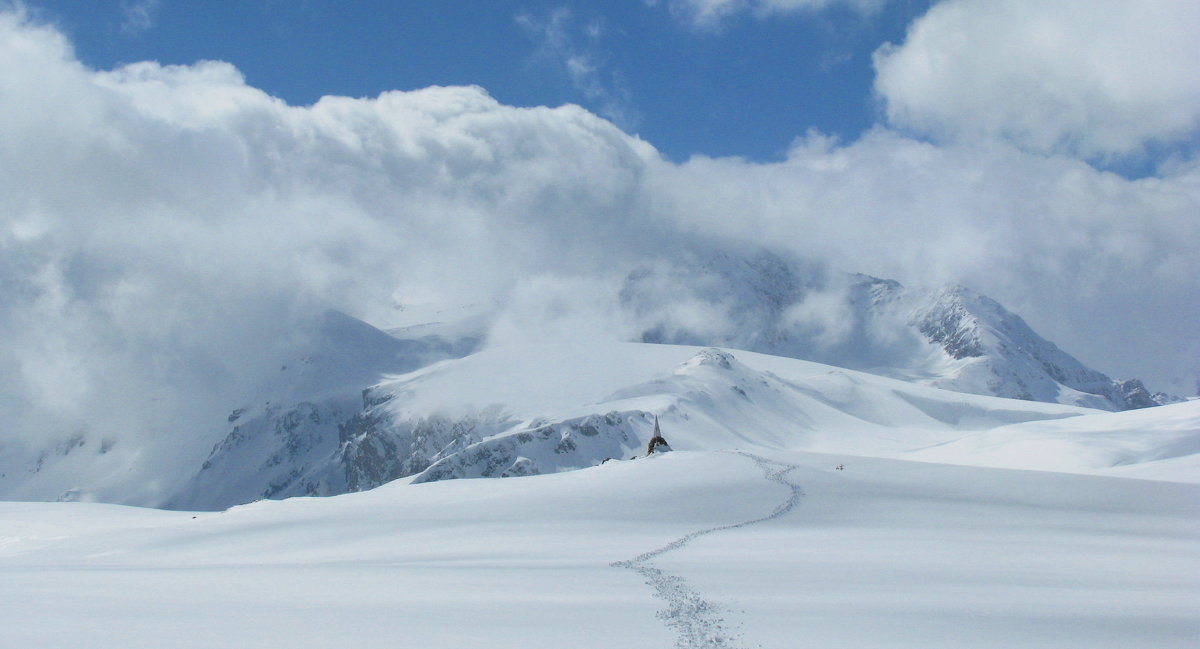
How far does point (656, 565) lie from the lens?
3556 cm

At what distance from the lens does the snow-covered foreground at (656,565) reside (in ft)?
80.9

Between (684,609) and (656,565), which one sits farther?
(656,565)

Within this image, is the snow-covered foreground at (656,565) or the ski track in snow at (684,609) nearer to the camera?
the ski track in snow at (684,609)

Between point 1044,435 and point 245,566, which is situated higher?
point 1044,435

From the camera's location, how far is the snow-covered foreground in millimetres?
24672

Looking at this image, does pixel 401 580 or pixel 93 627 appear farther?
pixel 401 580

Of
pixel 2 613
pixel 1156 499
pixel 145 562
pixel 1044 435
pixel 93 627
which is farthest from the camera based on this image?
pixel 1044 435

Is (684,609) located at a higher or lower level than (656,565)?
lower

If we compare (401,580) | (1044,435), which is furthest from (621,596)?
(1044,435)

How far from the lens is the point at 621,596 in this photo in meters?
29.2

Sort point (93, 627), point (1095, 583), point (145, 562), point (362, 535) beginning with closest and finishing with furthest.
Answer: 1. point (93, 627)
2. point (1095, 583)
3. point (145, 562)
4. point (362, 535)

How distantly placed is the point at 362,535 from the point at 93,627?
26.3 metres

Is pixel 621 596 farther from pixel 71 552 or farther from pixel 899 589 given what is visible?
pixel 71 552

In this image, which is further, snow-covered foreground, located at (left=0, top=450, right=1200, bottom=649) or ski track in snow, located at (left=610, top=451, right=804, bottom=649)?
snow-covered foreground, located at (left=0, top=450, right=1200, bottom=649)
